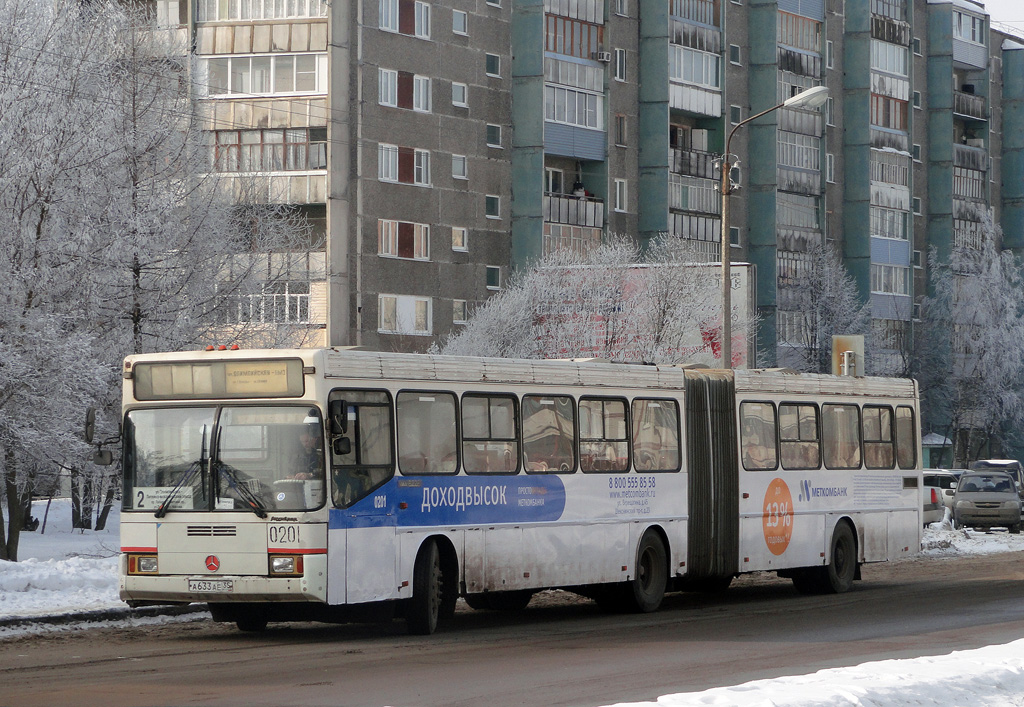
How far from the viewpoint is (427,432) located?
16781 mm

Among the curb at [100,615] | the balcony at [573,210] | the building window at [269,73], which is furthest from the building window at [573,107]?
the curb at [100,615]

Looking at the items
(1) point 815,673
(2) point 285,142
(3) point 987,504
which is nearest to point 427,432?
(1) point 815,673

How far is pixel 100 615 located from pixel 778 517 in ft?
28.6

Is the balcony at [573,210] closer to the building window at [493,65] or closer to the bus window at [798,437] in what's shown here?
the building window at [493,65]

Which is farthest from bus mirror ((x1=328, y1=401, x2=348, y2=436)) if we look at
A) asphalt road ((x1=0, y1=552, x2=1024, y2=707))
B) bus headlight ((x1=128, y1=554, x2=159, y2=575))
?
bus headlight ((x1=128, y1=554, x2=159, y2=575))

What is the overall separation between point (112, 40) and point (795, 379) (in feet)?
39.6

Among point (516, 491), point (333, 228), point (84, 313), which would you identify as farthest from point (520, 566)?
point (333, 228)

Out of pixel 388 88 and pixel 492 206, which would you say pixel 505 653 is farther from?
pixel 492 206

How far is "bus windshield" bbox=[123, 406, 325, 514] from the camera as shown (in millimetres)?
15516

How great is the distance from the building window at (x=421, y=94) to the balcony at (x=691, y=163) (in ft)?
41.4

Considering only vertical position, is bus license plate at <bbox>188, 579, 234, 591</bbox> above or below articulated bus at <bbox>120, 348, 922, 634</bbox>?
below

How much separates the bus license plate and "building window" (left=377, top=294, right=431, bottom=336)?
43424 mm

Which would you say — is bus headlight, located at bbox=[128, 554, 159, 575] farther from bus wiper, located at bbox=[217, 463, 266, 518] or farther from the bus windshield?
bus wiper, located at bbox=[217, 463, 266, 518]

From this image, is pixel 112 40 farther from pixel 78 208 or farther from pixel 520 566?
pixel 520 566
